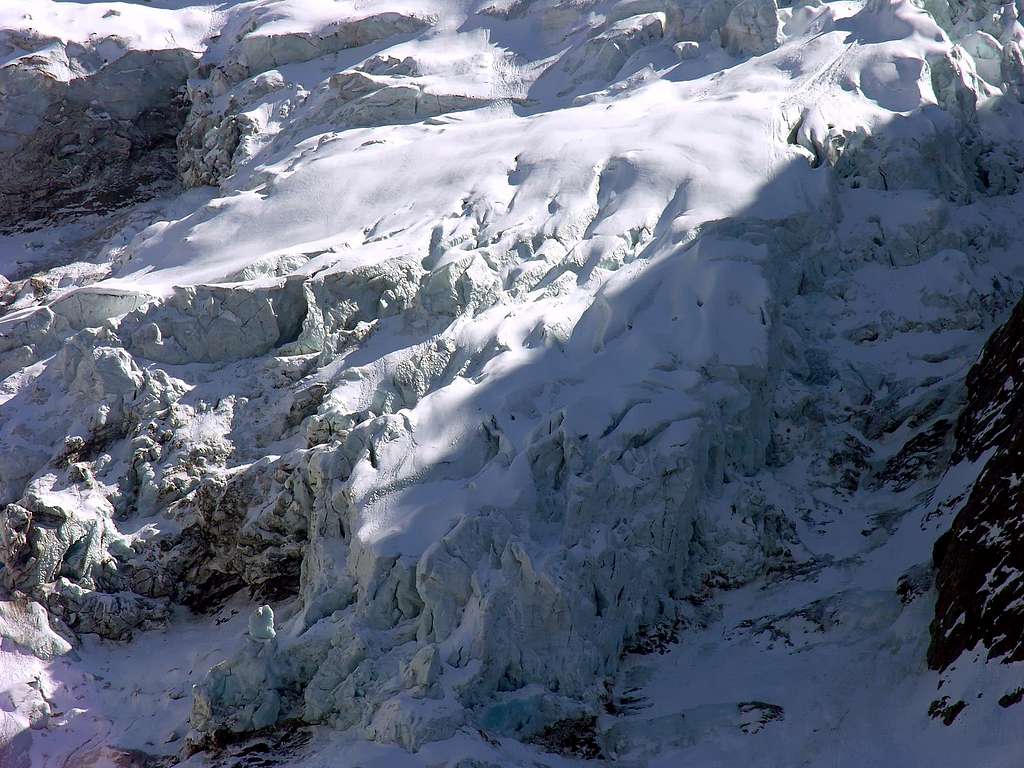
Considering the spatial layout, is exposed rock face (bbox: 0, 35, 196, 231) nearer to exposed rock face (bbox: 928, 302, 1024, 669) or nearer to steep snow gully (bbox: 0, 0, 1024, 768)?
steep snow gully (bbox: 0, 0, 1024, 768)

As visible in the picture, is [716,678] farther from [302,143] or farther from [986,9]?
[986,9]

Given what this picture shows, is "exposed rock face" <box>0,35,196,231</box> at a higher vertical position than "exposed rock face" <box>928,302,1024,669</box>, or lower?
higher

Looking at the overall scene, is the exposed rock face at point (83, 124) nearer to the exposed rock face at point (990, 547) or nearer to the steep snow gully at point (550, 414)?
the steep snow gully at point (550, 414)

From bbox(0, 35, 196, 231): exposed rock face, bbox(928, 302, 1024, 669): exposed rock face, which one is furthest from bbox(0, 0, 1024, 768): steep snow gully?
bbox(0, 35, 196, 231): exposed rock face

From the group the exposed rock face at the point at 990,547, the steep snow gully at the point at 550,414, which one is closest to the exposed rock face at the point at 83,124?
the steep snow gully at the point at 550,414

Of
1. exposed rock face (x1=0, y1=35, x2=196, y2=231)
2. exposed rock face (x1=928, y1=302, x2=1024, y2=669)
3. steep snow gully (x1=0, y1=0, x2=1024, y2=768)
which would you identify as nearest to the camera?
exposed rock face (x1=928, y1=302, x2=1024, y2=669)

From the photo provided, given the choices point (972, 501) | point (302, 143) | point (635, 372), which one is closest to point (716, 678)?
point (972, 501)
